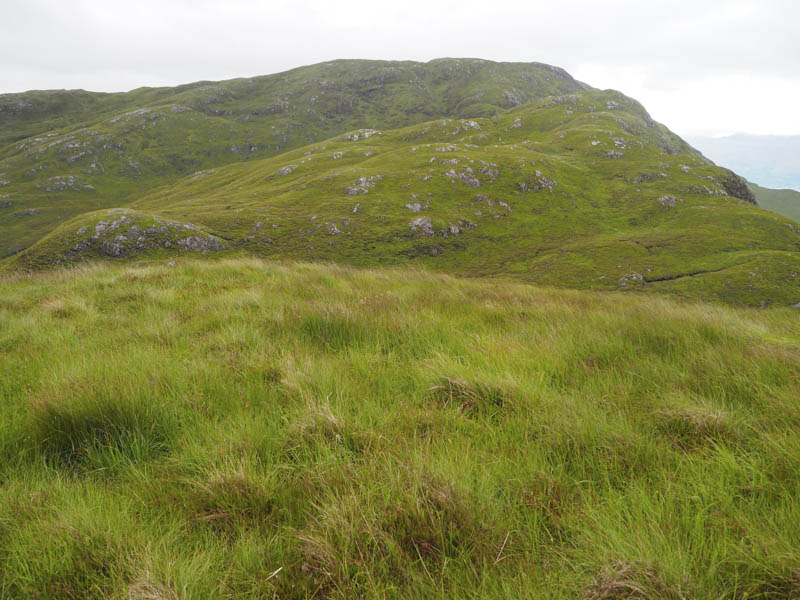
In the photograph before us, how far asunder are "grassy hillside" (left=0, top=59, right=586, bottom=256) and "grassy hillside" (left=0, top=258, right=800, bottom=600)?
105 m

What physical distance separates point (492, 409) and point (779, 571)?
1.68 meters

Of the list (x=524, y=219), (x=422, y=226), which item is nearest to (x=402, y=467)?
(x=422, y=226)

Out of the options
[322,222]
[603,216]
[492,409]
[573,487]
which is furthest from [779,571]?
[603,216]

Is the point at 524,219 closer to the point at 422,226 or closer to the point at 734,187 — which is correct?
the point at 422,226

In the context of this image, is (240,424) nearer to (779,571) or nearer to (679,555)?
(679,555)

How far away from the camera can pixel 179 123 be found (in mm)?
141875

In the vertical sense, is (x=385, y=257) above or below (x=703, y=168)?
below

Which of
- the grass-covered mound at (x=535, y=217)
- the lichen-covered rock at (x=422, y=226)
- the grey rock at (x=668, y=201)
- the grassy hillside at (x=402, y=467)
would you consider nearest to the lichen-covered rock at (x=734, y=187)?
the grass-covered mound at (x=535, y=217)

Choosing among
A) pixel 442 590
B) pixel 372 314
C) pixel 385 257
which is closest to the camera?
pixel 442 590

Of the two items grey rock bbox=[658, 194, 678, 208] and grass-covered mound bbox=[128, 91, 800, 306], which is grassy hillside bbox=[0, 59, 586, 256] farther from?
grey rock bbox=[658, 194, 678, 208]

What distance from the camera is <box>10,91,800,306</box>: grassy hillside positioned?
3372 centimetres

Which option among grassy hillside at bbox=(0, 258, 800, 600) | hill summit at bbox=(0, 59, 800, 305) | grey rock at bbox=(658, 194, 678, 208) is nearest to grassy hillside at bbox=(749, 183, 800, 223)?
hill summit at bbox=(0, 59, 800, 305)

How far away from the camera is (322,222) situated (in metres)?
46.0

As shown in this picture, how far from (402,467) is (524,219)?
5287cm
